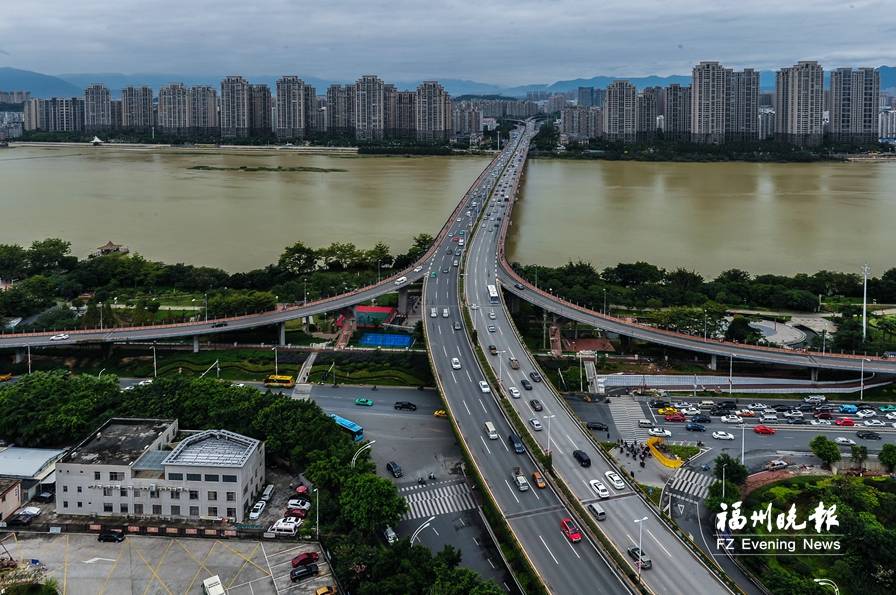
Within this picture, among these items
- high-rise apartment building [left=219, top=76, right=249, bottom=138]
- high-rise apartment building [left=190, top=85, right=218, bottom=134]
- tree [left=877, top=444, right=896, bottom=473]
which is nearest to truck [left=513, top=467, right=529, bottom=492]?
tree [left=877, top=444, right=896, bottom=473]

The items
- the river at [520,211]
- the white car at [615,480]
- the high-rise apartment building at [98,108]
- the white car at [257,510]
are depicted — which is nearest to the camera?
the white car at [615,480]

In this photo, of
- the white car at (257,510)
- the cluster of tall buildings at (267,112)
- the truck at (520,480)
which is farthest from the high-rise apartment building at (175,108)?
the truck at (520,480)

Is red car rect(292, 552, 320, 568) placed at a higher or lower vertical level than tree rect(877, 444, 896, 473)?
lower

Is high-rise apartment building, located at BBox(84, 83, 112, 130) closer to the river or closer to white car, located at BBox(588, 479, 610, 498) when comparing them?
the river

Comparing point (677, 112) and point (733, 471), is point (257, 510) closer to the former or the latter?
point (733, 471)

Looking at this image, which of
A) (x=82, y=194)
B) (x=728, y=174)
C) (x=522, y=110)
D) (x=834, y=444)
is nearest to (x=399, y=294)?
(x=834, y=444)

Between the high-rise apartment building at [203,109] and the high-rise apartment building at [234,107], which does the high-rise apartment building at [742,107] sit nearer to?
the high-rise apartment building at [234,107]

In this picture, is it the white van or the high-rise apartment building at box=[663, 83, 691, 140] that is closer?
the white van
